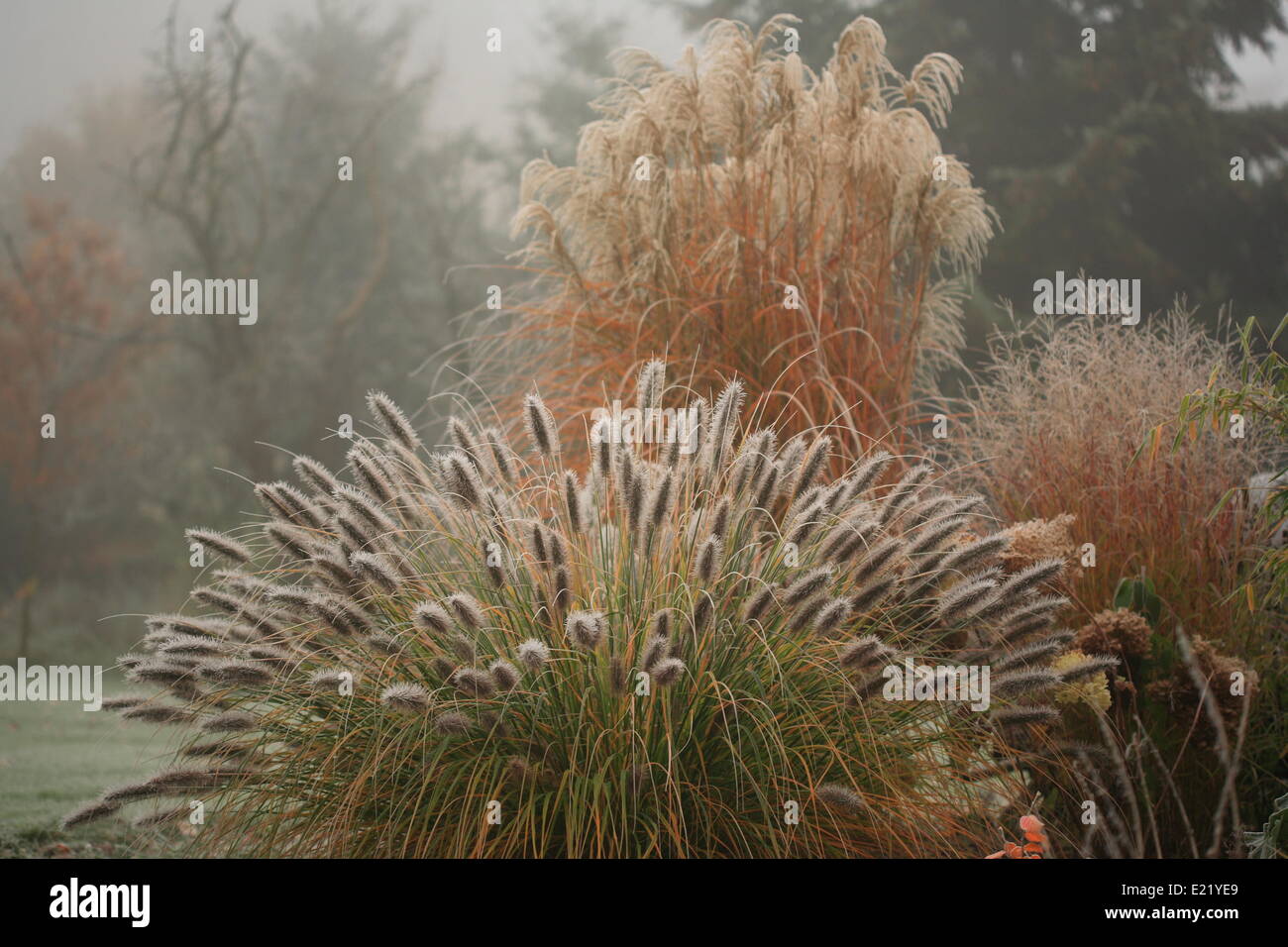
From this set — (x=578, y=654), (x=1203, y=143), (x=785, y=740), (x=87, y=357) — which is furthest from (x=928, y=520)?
(x=87, y=357)

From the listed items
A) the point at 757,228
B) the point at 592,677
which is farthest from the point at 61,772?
the point at 757,228

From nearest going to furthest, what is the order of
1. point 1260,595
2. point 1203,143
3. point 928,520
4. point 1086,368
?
point 928,520 → point 1260,595 → point 1086,368 → point 1203,143

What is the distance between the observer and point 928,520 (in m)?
2.41

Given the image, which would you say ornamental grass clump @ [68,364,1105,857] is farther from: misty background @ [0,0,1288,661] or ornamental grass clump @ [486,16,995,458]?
misty background @ [0,0,1288,661]

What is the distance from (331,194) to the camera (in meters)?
14.6

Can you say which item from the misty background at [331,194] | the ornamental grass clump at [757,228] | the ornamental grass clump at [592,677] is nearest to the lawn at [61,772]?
the ornamental grass clump at [592,677]

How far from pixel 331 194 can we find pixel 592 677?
13.8 m

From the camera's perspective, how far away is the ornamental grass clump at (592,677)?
1.96 meters

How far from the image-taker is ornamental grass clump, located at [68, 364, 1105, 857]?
196 centimetres

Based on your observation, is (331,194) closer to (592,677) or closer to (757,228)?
(757,228)

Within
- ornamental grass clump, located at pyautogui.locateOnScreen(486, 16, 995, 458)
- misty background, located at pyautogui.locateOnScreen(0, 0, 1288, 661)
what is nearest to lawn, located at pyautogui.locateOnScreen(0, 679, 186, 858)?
ornamental grass clump, located at pyautogui.locateOnScreen(486, 16, 995, 458)

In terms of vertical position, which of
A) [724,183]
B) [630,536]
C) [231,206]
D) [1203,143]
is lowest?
[630,536]

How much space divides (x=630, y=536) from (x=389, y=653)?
525 mm

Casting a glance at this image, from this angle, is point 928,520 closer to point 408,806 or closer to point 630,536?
point 630,536
